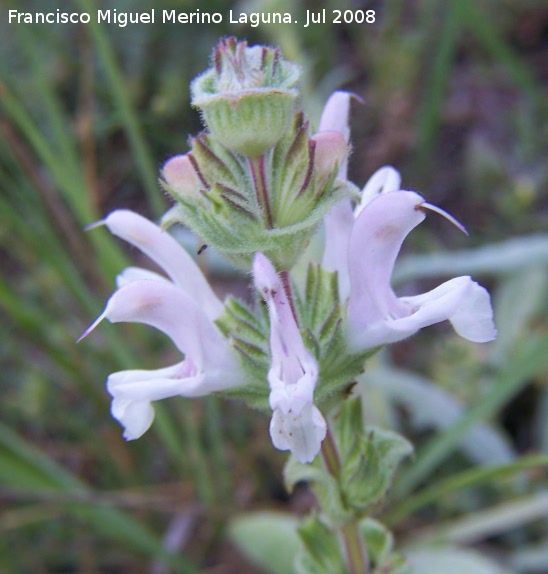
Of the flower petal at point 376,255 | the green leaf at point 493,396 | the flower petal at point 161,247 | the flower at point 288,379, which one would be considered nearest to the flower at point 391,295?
the flower petal at point 376,255

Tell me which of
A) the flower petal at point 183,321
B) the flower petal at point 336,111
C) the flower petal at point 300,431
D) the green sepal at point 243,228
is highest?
the flower petal at point 336,111

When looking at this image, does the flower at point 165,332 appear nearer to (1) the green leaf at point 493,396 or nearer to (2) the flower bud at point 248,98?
(2) the flower bud at point 248,98

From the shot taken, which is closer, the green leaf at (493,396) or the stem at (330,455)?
the stem at (330,455)

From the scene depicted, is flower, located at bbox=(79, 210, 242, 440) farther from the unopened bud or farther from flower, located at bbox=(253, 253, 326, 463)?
the unopened bud

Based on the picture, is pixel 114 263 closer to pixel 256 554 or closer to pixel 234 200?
pixel 256 554

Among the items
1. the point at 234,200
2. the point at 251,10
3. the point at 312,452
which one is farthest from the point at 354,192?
the point at 251,10

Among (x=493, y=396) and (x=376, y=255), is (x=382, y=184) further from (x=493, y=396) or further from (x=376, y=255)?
(x=493, y=396)
